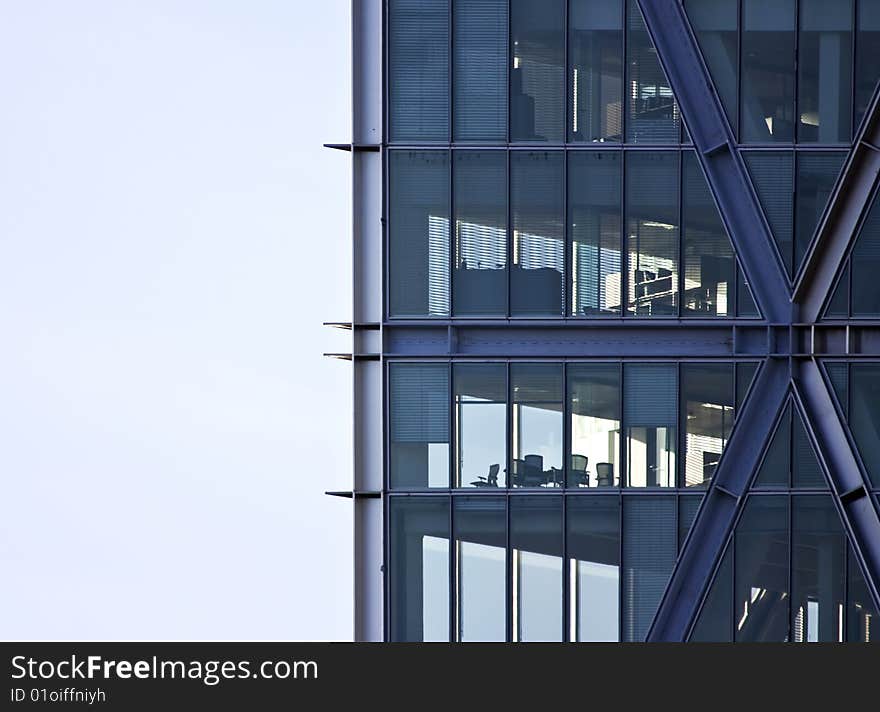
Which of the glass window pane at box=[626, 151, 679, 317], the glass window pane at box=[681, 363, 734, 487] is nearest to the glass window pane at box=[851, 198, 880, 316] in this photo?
the glass window pane at box=[681, 363, 734, 487]

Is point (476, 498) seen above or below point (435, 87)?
below

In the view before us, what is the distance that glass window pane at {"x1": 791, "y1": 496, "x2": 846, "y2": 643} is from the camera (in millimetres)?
25172

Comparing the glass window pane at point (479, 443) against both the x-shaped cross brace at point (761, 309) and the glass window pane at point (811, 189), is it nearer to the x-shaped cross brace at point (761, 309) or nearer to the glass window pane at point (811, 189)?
the x-shaped cross brace at point (761, 309)

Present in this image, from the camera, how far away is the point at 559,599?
83.3ft

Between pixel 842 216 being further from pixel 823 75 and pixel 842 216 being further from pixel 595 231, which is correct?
pixel 595 231

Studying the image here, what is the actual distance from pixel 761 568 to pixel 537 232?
27.3ft

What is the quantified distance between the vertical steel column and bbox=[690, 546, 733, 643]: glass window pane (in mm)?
6573

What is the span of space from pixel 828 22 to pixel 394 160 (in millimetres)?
9313

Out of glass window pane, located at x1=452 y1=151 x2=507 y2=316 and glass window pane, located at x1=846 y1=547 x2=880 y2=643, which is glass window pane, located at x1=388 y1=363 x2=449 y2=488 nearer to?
glass window pane, located at x1=452 y1=151 x2=507 y2=316

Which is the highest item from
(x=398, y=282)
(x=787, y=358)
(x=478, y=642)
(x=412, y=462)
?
(x=398, y=282)

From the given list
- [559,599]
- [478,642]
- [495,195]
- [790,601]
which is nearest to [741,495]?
[790,601]

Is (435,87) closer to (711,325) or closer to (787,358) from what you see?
(711,325)

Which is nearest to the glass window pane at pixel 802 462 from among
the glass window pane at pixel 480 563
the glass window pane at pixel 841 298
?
the glass window pane at pixel 841 298

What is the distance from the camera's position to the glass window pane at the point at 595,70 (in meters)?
25.3
